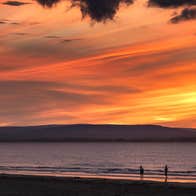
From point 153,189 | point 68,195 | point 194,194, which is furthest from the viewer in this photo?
point 153,189

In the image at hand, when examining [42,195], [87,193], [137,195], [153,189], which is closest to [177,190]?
[153,189]

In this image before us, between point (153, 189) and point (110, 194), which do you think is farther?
point (153, 189)

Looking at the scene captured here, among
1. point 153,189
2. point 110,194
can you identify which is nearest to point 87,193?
point 110,194

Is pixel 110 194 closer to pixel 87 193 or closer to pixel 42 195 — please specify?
pixel 87 193

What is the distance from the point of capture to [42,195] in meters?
34.9

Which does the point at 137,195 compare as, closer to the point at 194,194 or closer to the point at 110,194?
the point at 110,194

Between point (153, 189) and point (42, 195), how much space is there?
9.84 m

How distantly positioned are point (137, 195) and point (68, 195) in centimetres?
490

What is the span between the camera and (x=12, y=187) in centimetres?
4128

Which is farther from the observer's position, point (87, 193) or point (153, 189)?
point (153, 189)

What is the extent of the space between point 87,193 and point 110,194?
1.83 m

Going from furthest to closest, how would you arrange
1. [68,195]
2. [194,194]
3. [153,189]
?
[153,189] → [194,194] → [68,195]

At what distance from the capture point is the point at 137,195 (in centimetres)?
3584

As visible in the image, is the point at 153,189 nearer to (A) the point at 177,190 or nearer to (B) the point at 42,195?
(A) the point at 177,190
